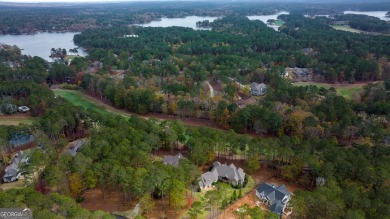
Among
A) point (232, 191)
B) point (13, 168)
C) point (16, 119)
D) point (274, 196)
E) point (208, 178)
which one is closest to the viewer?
point (274, 196)

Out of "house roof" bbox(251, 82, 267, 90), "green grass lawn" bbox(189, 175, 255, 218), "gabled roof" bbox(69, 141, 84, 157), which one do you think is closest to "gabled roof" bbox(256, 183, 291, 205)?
"green grass lawn" bbox(189, 175, 255, 218)

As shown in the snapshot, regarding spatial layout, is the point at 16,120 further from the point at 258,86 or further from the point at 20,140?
the point at 258,86

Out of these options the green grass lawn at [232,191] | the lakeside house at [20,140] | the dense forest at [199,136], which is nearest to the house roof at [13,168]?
Answer: the dense forest at [199,136]

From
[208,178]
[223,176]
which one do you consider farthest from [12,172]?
[223,176]

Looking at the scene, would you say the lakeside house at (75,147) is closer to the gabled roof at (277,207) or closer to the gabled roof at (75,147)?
the gabled roof at (75,147)

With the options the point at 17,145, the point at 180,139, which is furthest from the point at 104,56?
the point at 180,139
